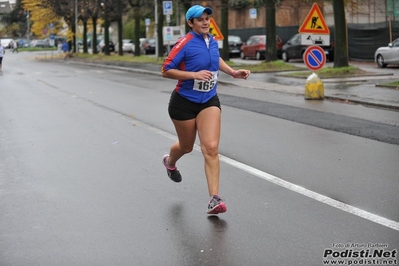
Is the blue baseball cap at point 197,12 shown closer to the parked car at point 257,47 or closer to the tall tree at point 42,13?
the parked car at point 257,47

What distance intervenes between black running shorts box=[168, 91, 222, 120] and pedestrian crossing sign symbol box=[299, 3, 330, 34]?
12.8 m

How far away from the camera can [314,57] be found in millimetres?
19016

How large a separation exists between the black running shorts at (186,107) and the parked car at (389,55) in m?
25.1

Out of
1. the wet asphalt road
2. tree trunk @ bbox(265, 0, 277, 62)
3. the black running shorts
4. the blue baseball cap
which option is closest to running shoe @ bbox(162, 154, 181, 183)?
the wet asphalt road

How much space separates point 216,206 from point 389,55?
26.0 metres

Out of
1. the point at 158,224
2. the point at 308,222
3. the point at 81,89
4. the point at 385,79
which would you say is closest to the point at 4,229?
the point at 158,224

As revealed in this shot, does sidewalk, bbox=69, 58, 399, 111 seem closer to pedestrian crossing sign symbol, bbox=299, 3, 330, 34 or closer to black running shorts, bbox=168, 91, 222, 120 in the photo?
pedestrian crossing sign symbol, bbox=299, 3, 330, 34

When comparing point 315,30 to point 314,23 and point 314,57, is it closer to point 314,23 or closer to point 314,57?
point 314,23

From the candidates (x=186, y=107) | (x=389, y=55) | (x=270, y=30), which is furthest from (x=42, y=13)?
Answer: (x=186, y=107)

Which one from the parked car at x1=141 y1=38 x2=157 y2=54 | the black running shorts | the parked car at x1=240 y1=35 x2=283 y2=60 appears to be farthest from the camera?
the parked car at x1=141 y1=38 x2=157 y2=54

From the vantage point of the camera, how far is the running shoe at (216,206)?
6652mm

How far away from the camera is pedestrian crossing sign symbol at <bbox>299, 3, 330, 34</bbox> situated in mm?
19516

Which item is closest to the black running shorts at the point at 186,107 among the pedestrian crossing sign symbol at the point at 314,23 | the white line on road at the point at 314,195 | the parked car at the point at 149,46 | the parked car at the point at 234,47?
the white line on road at the point at 314,195

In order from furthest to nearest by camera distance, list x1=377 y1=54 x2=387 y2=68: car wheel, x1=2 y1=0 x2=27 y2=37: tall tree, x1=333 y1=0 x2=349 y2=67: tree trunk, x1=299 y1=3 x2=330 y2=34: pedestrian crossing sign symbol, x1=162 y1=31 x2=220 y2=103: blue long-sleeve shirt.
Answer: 1. x1=2 y1=0 x2=27 y2=37: tall tree
2. x1=377 y1=54 x2=387 y2=68: car wheel
3. x1=333 y1=0 x2=349 y2=67: tree trunk
4. x1=299 y1=3 x2=330 y2=34: pedestrian crossing sign symbol
5. x1=162 y1=31 x2=220 y2=103: blue long-sleeve shirt
